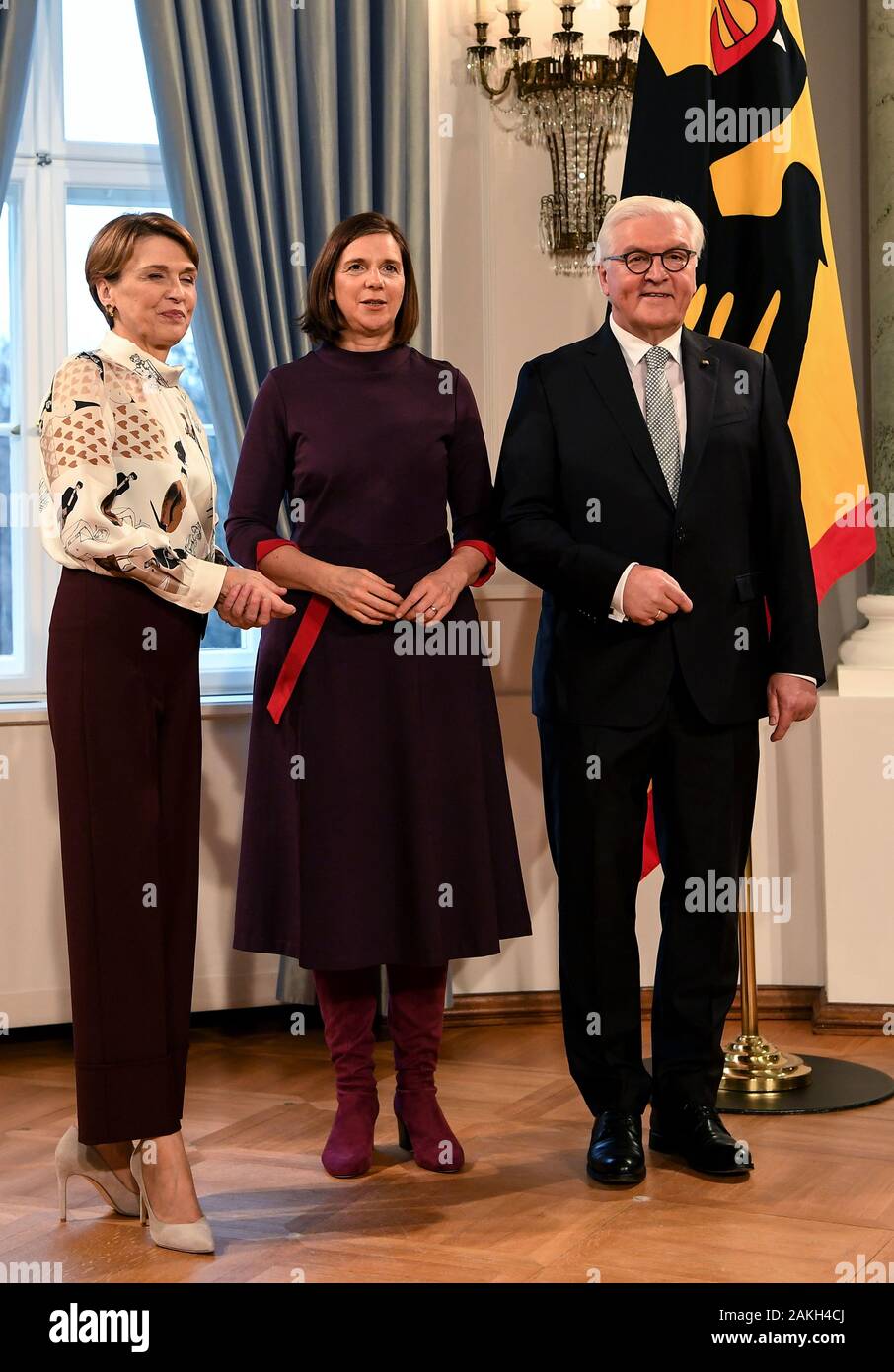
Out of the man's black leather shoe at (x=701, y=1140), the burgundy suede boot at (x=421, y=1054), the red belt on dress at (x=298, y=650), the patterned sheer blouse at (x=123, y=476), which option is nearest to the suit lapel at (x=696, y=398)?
the red belt on dress at (x=298, y=650)

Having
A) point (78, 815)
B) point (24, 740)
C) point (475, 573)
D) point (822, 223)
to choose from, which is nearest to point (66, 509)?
point (78, 815)

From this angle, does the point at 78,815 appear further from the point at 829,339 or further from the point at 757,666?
the point at 829,339

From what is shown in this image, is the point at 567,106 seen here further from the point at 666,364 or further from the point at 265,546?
the point at 265,546

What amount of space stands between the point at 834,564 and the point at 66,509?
167 cm

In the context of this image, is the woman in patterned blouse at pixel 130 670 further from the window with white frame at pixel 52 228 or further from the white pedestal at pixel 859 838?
the white pedestal at pixel 859 838

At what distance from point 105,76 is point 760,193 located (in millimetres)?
1672

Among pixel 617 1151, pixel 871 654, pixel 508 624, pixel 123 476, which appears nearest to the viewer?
pixel 123 476

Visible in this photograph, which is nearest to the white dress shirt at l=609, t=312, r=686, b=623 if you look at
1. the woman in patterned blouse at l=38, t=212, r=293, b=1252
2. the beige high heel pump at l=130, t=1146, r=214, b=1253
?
the woman in patterned blouse at l=38, t=212, r=293, b=1252

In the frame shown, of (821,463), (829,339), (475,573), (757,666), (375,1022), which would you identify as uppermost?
(829,339)

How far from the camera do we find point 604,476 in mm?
2504

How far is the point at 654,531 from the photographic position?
2496 mm

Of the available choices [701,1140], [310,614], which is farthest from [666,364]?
[701,1140]

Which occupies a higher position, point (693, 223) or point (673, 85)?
point (673, 85)

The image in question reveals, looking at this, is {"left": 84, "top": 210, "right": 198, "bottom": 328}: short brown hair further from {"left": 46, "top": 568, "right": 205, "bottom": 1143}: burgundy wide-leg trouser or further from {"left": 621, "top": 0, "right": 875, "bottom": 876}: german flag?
{"left": 621, "top": 0, "right": 875, "bottom": 876}: german flag
